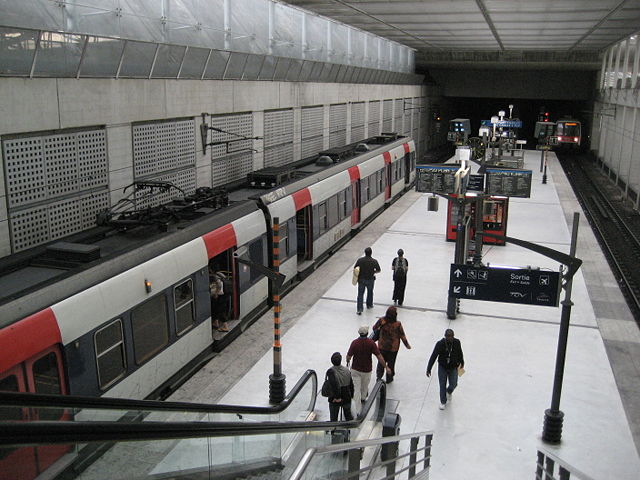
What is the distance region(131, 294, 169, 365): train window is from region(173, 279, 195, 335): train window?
1.20ft

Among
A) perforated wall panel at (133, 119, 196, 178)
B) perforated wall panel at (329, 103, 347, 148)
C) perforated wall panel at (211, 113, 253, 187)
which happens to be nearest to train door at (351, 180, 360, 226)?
perforated wall panel at (211, 113, 253, 187)

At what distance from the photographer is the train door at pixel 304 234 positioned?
17.2m

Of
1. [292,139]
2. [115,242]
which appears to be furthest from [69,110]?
[292,139]

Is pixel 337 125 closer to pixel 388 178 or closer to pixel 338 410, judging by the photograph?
pixel 388 178

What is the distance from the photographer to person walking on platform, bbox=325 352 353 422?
864 centimetres

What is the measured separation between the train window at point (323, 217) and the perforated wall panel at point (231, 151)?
281 centimetres

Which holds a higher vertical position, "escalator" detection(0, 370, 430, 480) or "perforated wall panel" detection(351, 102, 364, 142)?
"perforated wall panel" detection(351, 102, 364, 142)

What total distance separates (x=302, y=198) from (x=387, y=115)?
77.8 feet

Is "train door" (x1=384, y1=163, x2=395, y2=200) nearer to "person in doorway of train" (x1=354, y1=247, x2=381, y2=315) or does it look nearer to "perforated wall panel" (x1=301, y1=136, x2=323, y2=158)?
"perforated wall panel" (x1=301, y1=136, x2=323, y2=158)

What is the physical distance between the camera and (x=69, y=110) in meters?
11.5

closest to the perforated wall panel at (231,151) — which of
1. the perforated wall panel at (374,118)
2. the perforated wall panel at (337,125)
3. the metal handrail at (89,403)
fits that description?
the perforated wall panel at (337,125)

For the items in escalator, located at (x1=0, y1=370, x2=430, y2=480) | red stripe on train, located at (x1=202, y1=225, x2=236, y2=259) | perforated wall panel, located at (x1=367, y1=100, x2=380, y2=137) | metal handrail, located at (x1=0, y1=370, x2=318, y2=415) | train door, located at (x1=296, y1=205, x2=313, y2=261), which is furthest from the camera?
perforated wall panel, located at (x1=367, y1=100, x2=380, y2=137)

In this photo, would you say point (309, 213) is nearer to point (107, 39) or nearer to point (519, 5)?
point (107, 39)

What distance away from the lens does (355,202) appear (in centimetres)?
2206
